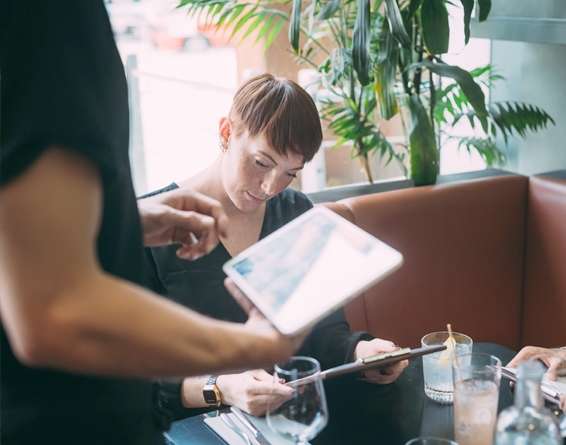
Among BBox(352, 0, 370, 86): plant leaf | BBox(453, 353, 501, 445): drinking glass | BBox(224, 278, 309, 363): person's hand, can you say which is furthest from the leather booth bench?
BBox(224, 278, 309, 363): person's hand

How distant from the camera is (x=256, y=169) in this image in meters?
1.68

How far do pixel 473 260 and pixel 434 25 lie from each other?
2.32 ft

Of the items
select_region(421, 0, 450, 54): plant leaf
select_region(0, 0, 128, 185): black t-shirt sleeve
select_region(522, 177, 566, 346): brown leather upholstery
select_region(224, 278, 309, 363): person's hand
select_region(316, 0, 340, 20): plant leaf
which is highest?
select_region(0, 0, 128, 185): black t-shirt sleeve

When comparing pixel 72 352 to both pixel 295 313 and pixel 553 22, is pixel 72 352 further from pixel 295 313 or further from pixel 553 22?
pixel 553 22

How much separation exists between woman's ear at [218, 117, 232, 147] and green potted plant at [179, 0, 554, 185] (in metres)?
0.49

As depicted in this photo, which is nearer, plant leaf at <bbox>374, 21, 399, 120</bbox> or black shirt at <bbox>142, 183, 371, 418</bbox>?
black shirt at <bbox>142, 183, 371, 418</bbox>

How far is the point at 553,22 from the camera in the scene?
7.38 ft

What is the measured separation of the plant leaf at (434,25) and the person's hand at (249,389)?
1.09m

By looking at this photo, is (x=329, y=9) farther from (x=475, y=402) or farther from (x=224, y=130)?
(x=475, y=402)

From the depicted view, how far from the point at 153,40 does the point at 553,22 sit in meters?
2.11

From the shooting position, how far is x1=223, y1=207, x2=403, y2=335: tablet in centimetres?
89

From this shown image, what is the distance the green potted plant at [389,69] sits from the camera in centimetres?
213

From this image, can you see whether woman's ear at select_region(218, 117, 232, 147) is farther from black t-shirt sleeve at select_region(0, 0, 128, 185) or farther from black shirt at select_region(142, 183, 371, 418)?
black t-shirt sleeve at select_region(0, 0, 128, 185)

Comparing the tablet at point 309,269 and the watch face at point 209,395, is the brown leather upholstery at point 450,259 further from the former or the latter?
the tablet at point 309,269
